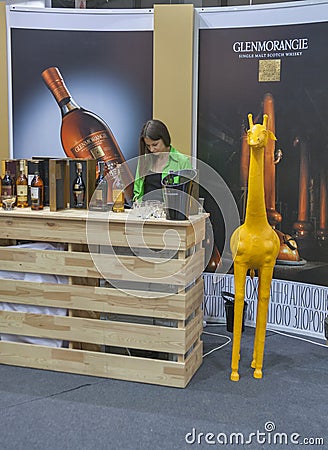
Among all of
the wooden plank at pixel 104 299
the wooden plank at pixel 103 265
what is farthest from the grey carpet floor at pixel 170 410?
the wooden plank at pixel 103 265

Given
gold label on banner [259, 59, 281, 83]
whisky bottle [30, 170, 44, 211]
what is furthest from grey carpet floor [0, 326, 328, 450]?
gold label on banner [259, 59, 281, 83]

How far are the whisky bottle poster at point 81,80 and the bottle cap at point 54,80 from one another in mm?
32

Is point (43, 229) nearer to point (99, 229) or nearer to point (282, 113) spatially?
point (99, 229)

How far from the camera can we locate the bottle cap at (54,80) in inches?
170

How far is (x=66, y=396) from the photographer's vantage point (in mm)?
2971

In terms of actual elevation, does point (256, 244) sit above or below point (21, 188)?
below

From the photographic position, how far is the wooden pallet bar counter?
3.05 metres

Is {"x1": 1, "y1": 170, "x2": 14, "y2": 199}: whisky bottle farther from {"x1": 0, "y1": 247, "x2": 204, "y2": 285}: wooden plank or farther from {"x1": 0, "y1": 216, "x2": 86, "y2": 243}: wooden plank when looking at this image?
{"x1": 0, "y1": 247, "x2": 204, "y2": 285}: wooden plank

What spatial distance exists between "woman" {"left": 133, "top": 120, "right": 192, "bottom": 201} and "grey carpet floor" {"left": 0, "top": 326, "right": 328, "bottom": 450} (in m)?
1.12

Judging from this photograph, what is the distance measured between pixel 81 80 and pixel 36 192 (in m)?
1.34

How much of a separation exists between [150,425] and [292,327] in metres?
1.74

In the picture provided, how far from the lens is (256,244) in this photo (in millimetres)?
3117

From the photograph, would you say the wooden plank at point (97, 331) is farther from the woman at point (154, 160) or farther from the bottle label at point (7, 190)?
the woman at point (154, 160)

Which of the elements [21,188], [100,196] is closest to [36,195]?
[21,188]
